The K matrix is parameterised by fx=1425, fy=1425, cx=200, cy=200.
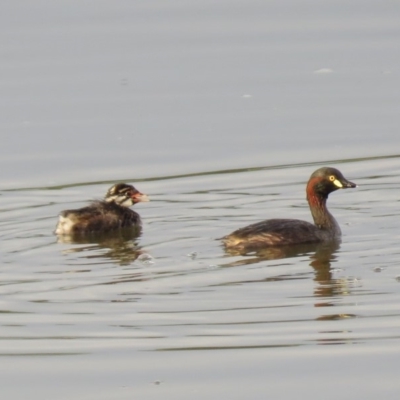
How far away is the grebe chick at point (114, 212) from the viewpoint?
40.5ft

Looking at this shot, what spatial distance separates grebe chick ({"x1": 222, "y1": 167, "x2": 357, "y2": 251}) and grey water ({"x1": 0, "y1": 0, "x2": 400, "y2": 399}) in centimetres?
13

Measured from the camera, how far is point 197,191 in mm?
12938

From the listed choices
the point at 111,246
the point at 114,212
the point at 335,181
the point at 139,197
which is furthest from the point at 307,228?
the point at 114,212

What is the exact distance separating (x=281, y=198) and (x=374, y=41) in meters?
5.52

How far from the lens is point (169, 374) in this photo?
741 cm

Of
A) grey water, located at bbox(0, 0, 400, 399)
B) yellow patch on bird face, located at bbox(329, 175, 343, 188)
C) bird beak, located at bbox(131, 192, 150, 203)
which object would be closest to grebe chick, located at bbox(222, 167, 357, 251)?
yellow patch on bird face, located at bbox(329, 175, 343, 188)

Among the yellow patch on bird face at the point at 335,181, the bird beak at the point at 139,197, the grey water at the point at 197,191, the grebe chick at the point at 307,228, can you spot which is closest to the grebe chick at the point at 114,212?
the bird beak at the point at 139,197

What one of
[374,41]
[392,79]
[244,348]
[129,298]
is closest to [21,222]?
[129,298]

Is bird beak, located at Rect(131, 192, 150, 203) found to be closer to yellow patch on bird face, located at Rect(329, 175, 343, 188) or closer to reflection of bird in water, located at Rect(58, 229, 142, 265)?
reflection of bird in water, located at Rect(58, 229, 142, 265)

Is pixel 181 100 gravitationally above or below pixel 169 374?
above

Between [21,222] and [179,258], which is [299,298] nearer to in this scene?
[179,258]

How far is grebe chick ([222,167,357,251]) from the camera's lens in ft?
36.2

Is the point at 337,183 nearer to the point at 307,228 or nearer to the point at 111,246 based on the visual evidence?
the point at 307,228

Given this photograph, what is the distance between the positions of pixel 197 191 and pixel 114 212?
0.81 metres
